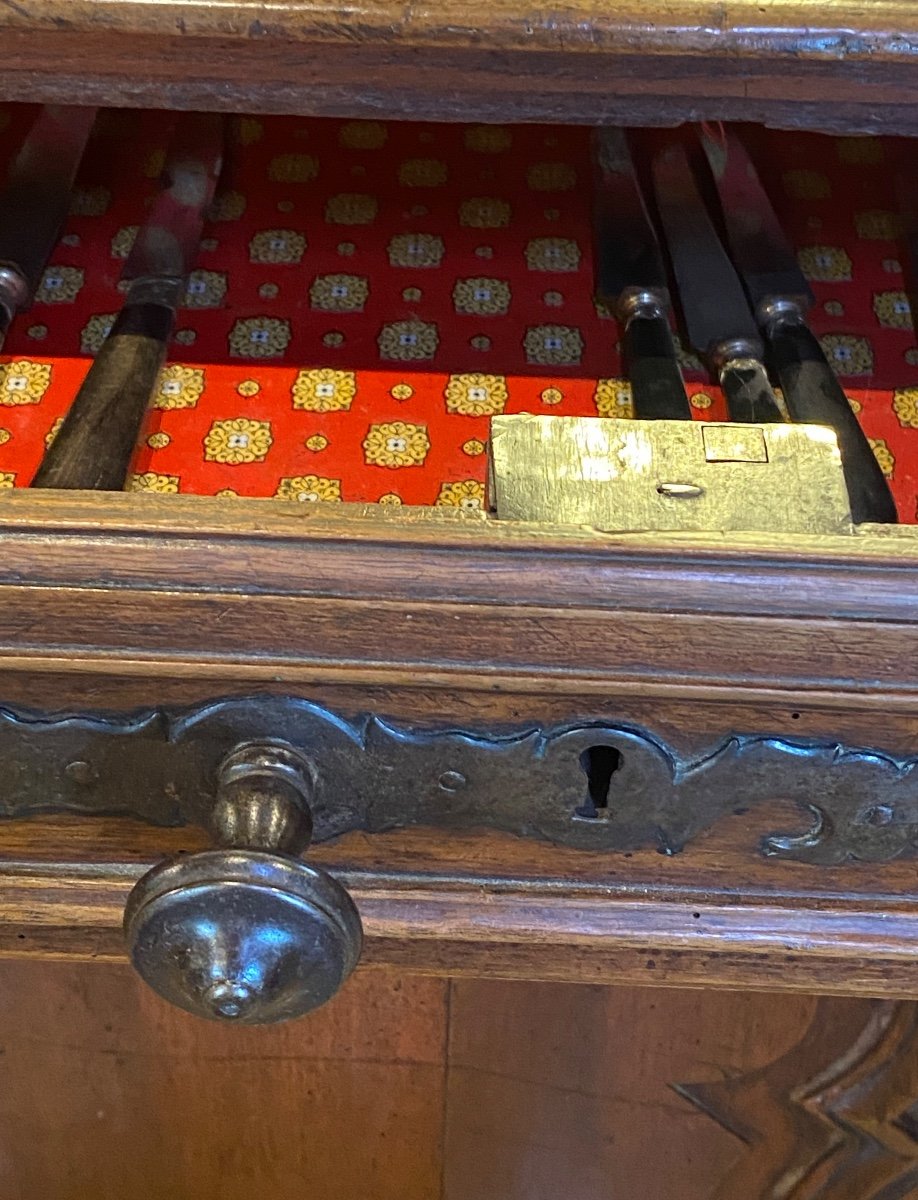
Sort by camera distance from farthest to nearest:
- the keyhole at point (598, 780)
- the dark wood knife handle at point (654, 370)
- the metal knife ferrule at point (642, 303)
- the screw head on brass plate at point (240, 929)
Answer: the metal knife ferrule at point (642, 303) < the dark wood knife handle at point (654, 370) < the keyhole at point (598, 780) < the screw head on brass plate at point (240, 929)

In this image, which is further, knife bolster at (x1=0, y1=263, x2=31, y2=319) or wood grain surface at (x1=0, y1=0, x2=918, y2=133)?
knife bolster at (x1=0, y1=263, x2=31, y2=319)

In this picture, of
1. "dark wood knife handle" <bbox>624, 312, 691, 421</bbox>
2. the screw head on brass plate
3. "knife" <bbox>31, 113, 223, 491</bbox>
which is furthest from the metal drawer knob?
"dark wood knife handle" <bbox>624, 312, 691, 421</bbox>

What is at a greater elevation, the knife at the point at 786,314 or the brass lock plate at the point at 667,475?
the knife at the point at 786,314

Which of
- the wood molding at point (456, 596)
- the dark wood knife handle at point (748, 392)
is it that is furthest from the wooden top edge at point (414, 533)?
the dark wood knife handle at point (748, 392)

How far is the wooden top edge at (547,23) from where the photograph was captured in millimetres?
611

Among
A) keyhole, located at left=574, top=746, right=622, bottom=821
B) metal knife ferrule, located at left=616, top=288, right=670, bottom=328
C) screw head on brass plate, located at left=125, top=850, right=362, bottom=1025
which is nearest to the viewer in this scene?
screw head on brass plate, located at left=125, top=850, right=362, bottom=1025

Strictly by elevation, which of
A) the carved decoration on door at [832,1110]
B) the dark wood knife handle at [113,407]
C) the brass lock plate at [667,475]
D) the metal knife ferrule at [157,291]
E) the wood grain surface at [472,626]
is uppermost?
the metal knife ferrule at [157,291]

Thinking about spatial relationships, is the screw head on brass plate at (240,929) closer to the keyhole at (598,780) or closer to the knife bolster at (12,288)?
the keyhole at (598,780)

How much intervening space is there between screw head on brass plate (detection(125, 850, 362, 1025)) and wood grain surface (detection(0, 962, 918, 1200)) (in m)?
0.33

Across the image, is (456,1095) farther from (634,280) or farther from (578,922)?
(634,280)

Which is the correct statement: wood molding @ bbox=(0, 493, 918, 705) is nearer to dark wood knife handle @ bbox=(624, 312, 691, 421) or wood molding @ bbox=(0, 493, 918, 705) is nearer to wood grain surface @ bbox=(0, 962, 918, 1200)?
dark wood knife handle @ bbox=(624, 312, 691, 421)

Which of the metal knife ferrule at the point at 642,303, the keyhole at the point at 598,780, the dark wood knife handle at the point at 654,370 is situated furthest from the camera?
the metal knife ferrule at the point at 642,303

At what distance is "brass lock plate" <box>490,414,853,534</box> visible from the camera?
58 cm

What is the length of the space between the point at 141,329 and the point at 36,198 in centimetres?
21
